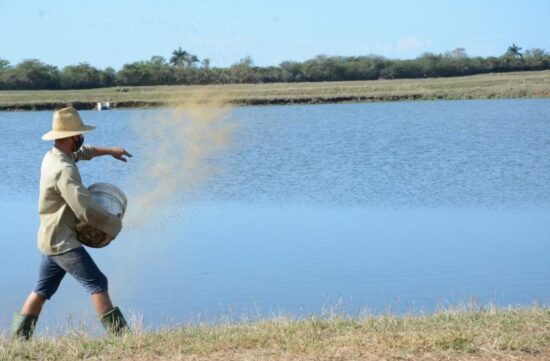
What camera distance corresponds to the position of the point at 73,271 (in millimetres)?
6730

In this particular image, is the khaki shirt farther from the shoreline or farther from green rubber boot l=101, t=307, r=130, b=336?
the shoreline

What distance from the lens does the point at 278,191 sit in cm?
1861

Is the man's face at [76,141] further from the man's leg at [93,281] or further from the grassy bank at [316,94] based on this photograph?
the grassy bank at [316,94]

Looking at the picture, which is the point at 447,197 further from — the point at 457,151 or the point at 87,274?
the point at 87,274

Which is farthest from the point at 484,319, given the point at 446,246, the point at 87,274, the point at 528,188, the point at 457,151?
the point at 457,151

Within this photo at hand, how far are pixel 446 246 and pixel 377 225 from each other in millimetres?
1922

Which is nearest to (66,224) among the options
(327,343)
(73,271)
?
(73,271)

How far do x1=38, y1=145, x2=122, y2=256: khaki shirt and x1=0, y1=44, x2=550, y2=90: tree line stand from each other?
132 feet

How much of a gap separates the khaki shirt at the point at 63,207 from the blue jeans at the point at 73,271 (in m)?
→ 0.06

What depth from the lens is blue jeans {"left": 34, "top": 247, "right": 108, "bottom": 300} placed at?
6734mm

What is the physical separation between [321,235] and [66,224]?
7322 mm

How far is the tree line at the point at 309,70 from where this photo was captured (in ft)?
194

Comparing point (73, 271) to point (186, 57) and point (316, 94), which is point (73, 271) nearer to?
point (186, 57)

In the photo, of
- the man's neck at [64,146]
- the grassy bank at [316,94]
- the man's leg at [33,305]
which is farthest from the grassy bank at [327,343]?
the grassy bank at [316,94]
